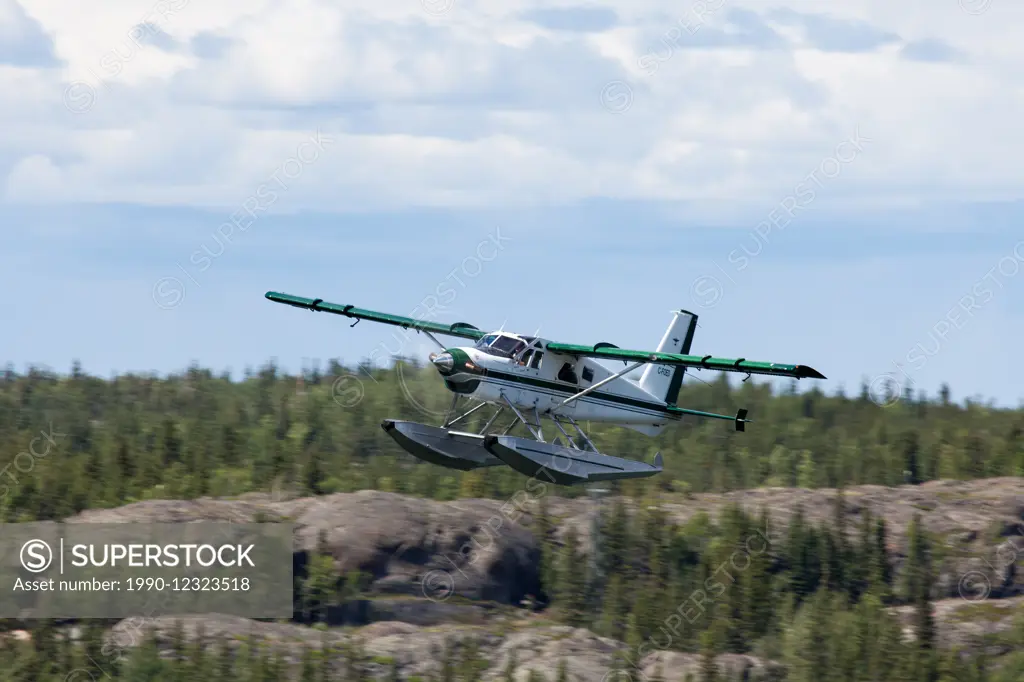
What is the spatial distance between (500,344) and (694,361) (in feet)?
20.8

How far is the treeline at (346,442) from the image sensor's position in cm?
12925

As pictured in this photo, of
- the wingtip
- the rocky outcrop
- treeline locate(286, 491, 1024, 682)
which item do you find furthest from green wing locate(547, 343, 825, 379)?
the rocky outcrop

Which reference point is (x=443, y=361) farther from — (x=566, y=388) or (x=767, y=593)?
(x=767, y=593)

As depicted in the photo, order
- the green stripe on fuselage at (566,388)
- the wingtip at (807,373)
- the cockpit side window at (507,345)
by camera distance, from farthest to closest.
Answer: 1. the cockpit side window at (507,345)
2. the green stripe on fuselage at (566,388)
3. the wingtip at (807,373)

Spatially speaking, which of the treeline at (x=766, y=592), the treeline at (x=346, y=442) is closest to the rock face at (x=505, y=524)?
the treeline at (x=766, y=592)

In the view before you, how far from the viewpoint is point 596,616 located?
11175 centimetres

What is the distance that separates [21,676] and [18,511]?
128 ft

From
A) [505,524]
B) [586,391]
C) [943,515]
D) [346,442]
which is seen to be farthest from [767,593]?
[586,391]

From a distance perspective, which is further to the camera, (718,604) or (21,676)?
(718,604)

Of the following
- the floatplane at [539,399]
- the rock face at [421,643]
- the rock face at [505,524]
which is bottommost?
the rock face at [421,643]

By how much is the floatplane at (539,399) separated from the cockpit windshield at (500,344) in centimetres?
3

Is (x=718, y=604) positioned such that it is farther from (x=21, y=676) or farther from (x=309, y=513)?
(x=21, y=676)

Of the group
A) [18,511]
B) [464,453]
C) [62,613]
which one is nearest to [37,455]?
[18,511]

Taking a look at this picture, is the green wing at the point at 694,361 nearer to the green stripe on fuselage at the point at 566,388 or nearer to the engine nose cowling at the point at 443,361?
the green stripe on fuselage at the point at 566,388
